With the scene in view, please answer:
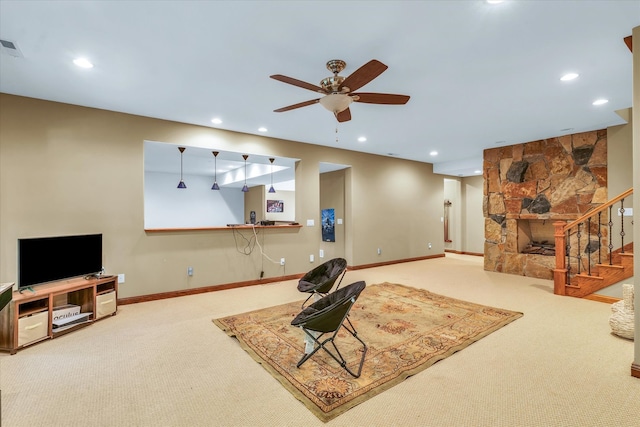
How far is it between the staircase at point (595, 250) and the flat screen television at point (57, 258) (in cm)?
663

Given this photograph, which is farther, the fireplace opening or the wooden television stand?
the fireplace opening

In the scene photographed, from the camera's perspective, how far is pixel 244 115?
423 centimetres

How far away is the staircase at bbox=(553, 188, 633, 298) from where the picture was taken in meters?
4.27

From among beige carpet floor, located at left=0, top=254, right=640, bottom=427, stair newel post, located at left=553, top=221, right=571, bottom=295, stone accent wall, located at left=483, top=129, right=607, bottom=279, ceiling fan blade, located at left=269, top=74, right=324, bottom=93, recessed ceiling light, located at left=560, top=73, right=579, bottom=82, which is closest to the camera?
beige carpet floor, located at left=0, top=254, right=640, bottom=427

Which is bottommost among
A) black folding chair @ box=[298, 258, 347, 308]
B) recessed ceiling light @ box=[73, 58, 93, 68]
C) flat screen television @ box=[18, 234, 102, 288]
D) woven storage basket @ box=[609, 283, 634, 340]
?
woven storage basket @ box=[609, 283, 634, 340]

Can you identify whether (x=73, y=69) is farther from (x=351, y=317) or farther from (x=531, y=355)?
(x=531, y=355)

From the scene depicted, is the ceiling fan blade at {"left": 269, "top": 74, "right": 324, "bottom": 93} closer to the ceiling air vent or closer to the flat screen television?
the ceiling air vent

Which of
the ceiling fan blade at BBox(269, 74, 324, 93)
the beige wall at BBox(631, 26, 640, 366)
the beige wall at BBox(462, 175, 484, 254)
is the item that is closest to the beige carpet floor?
the beige wall at BBox(631, 26, 640, 366)

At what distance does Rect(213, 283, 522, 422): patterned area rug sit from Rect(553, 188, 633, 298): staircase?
5.51 ft

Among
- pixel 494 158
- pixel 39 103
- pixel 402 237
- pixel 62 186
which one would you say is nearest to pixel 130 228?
pixel 62 186

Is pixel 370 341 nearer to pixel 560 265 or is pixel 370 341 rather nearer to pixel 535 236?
pixel 560 265

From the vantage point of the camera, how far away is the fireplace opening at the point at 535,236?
6.09 m

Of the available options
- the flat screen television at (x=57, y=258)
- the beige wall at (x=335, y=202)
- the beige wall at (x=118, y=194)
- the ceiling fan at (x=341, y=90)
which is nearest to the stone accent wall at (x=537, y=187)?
the beige wall at (x=335, y=202)

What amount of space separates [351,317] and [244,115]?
3097 millimetres
